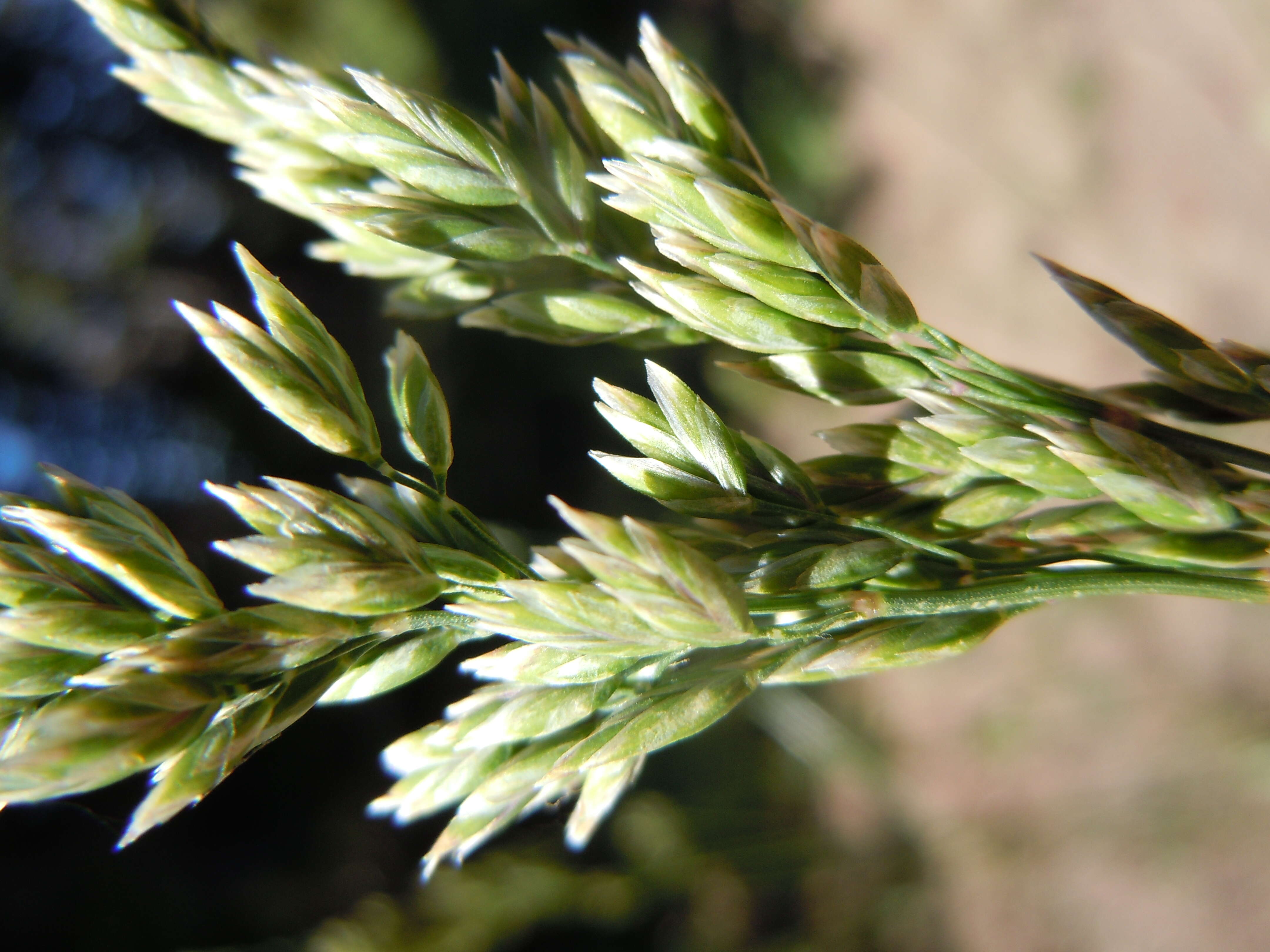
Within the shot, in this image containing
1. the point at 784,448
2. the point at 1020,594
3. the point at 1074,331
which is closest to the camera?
the point at 1020,594

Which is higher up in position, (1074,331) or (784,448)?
(1074,331)

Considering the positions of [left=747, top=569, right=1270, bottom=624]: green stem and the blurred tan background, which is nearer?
[left=747, top=569, right=1270, bottom=624]: green stem

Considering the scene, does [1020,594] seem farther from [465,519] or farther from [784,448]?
[784,448]

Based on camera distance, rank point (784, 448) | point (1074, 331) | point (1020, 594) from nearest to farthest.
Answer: point (1020, 594) < point (1074, 331) < point (784, 448)

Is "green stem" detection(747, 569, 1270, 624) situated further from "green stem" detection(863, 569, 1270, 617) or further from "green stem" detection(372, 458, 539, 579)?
"green stem" detection(372, 458, 539, 579)

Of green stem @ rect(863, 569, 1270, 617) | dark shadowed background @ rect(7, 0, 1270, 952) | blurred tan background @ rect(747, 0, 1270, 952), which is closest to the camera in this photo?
green stem @ rect(863, 569, 1270, 617)

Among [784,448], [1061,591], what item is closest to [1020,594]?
[1061,591]

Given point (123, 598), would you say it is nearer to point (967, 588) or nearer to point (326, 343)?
point (326, 343)

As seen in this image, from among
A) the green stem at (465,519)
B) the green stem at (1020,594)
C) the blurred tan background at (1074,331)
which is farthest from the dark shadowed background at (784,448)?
the green stem at (465,519)

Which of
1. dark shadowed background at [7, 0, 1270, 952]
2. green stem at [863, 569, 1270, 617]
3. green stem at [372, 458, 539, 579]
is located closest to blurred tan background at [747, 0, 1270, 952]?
dark shadowed background at [7, 0, 1270, 952]
